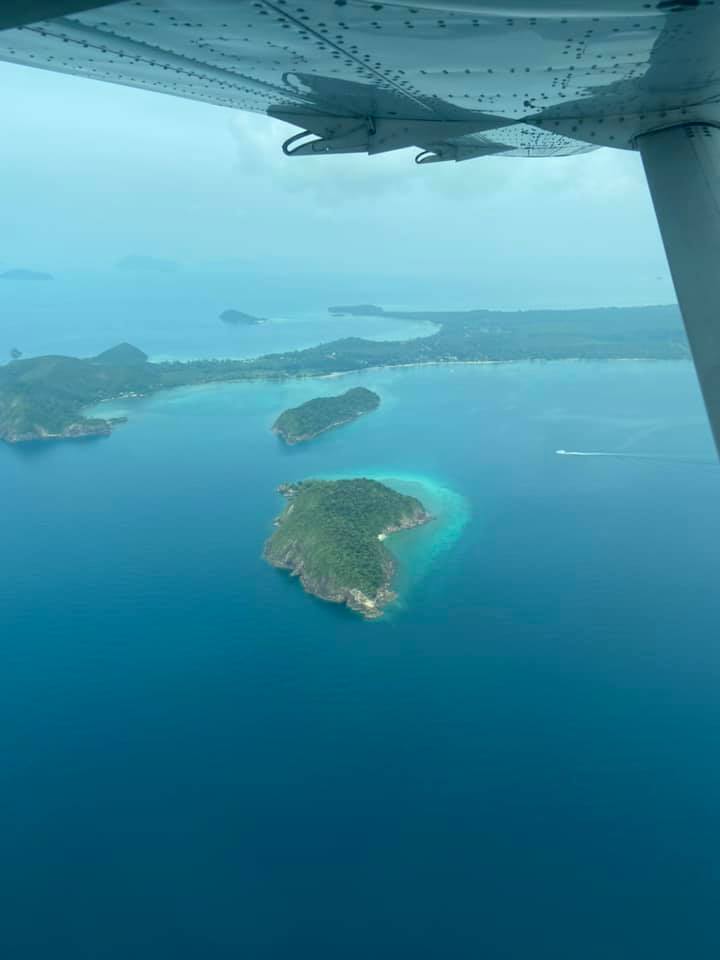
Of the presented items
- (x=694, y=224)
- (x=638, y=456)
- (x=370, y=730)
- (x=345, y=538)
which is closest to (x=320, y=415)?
(x=345, y=538)

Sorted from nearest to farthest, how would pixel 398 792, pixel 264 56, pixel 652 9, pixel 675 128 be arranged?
pixel 652 9, pixel 264 56, pixel 675 128, pixel 398 792

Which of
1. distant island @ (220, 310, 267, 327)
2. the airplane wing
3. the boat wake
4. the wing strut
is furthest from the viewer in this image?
distant island @ (220, 310, 267, 327)

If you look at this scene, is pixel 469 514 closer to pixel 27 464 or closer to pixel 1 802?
pixel 1 802

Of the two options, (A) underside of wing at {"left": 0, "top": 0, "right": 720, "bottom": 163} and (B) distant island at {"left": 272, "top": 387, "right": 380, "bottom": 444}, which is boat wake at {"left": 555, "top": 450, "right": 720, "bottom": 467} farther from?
(A) underside of wing at {"left": 0, "top": 0, "right": 720, "bottom": 163}

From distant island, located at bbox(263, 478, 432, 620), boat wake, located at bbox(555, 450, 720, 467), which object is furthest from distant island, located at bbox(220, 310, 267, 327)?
distant island, located at bbox(263, 478, 432, 620)

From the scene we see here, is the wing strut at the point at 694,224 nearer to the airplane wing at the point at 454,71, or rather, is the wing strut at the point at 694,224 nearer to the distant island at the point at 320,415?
the airplane wing at the point at 454,71

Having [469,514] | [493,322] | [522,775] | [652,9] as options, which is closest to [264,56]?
[652,9]

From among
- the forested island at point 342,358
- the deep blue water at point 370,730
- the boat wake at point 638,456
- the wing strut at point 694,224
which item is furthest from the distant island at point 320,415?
the wing strut at point 694,224

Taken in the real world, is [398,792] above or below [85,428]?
below
